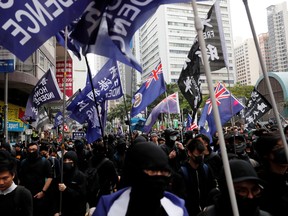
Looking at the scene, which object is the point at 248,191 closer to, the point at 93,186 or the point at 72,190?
the point at 72,190

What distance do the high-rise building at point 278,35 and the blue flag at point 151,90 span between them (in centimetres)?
9667

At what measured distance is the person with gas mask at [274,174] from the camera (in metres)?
2.43

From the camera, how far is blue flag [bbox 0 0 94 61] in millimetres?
2926

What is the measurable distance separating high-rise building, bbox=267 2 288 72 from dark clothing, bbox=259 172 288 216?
103 m

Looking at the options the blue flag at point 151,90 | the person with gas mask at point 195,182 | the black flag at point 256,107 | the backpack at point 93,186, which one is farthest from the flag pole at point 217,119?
the black flag at point 256,107

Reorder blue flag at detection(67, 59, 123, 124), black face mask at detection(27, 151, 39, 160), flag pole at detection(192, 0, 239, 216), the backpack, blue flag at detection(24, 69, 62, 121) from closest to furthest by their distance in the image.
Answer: flag pole at detection(192, 0, 239, 216)
the backpack
black face mask at detection(27, 151, 39, 160)
blue flag at detection(67, 59, 123, 124)
blue flag at detection(24, 69, 62, 121)

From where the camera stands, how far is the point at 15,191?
3041 millimetres

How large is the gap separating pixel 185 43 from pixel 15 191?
108911 mm

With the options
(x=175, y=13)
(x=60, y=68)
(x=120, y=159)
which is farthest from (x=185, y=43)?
(x=120, y=159)

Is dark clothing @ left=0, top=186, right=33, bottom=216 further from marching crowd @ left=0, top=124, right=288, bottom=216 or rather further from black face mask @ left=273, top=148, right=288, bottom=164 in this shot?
black face mask @ left=273, top=148, right=288, bottom=164

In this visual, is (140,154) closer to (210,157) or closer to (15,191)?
(15,191)

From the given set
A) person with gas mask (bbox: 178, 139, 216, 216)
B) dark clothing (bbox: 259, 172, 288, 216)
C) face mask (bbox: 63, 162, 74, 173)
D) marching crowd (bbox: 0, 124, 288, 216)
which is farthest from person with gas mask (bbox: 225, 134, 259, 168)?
face mask (bbox: 63, 162, 74, 173)

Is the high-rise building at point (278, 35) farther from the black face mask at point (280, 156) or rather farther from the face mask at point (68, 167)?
the black face mask at point (280, 156)

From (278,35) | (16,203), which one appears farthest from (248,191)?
(278,35)
